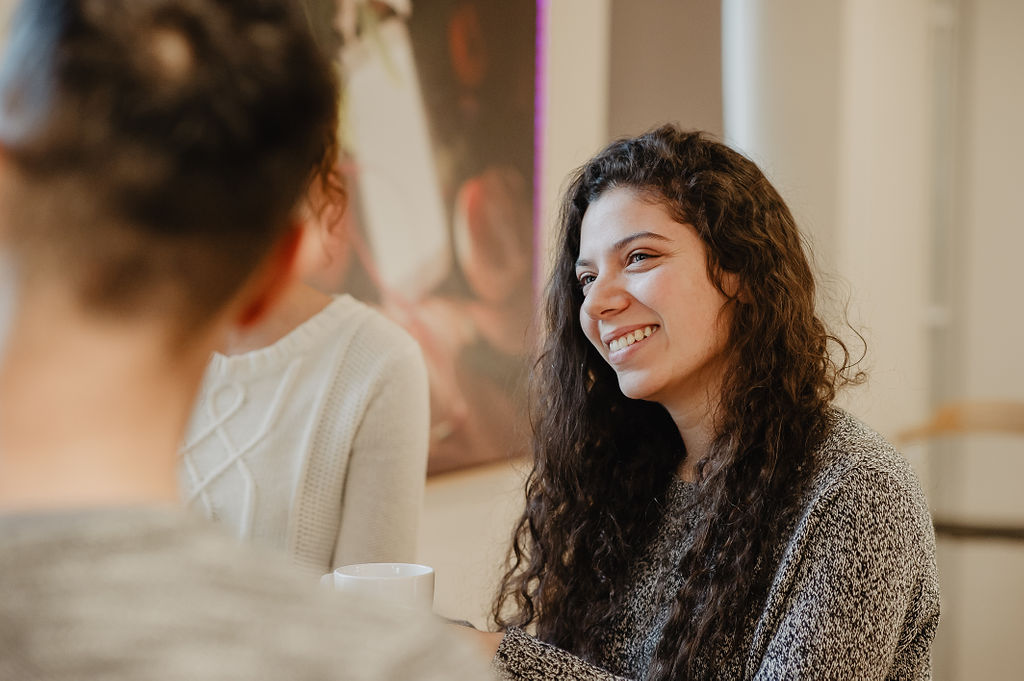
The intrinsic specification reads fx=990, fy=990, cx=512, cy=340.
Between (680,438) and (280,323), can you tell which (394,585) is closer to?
(280,323)

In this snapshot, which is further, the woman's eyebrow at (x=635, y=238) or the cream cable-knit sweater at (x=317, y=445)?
the woman's eyebrow at (x=635, y=238)

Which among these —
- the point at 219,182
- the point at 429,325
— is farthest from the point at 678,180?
the point at 219,182

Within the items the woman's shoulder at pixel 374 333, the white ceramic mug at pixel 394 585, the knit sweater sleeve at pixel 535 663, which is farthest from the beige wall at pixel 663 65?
the white ceramic mug at pixel 394 585

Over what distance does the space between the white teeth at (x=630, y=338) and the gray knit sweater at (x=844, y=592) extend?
265 mm

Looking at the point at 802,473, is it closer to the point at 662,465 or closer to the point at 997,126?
the point at 662,465

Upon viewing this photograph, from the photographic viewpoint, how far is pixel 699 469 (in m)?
1.31

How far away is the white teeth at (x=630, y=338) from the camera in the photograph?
1.31 m

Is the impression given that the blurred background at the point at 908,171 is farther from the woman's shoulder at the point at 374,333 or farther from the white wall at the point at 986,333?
the woman's shoulder at the point at 374,333

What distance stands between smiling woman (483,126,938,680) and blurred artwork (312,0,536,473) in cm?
48

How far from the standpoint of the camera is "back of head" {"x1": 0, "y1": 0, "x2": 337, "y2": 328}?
0.43 meters

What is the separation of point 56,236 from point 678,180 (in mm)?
1013

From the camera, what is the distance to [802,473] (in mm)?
1178

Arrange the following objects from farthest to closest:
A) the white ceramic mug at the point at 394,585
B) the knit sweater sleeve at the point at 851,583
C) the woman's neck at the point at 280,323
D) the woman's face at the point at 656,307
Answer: the woman's face at the point at 656,307
the woman's neck at the point at 280,323
the knit sweater sleeve at the point at 851,583
the white ceramic mug at the point at 394,585

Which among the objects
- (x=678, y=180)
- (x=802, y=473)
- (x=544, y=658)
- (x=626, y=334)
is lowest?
(x=544, y=658)
